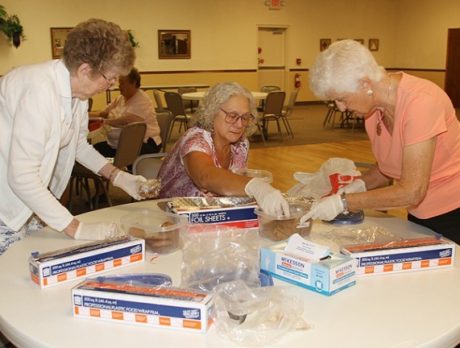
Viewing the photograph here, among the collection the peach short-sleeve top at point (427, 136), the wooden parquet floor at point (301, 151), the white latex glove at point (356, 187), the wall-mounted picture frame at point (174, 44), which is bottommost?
the wooden parquet floor at point (301, 151)

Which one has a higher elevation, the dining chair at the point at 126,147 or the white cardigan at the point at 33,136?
the white cardigan at the point at 33,136

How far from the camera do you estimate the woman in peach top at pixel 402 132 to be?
1.70 m

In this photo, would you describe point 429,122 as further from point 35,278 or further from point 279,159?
point 279,159

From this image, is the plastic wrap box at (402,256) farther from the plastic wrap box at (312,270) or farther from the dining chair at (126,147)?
the dining chair at (126,147)

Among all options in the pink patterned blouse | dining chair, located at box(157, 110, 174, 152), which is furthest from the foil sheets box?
dining chair, located at box(157, 110, 174, 152)

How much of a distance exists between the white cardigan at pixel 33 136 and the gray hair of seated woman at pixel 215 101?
0.66 m

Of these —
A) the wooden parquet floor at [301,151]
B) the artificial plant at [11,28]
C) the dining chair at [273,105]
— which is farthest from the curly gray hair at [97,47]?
the artificial plant at [11,28]

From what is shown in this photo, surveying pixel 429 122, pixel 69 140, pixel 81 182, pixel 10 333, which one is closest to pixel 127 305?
pixel 10 333

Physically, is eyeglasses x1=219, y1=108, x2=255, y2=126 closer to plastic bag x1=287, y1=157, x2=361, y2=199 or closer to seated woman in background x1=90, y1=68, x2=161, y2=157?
plastic bag x1=287, y1=157, x2=361, y2=199

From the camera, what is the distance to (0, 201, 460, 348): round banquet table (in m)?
1.09

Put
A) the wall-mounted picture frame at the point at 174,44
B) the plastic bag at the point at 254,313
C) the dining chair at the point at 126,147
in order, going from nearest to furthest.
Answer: the plastic bag at the point at 254,313 < the dining chair at the point at 126,147 < the wall-mounted picture frame at the point at 174,44

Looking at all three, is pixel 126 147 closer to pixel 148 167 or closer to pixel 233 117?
pixel 148 167

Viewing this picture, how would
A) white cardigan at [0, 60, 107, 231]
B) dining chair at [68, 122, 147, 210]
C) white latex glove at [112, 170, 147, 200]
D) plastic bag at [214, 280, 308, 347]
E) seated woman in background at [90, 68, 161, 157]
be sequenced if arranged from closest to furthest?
plastic bag at [214, 280, 308, 347] < white cardigan at [0, 60, 107, 231] < white latex glove at [112, 170, 147, 200] < dining chair at [68, 122, 147, 210] < seated woman in background at [90, 68, 161, 157]

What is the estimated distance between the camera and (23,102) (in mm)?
1590
